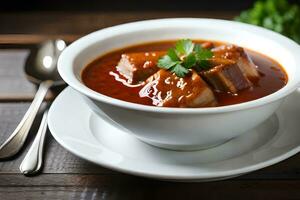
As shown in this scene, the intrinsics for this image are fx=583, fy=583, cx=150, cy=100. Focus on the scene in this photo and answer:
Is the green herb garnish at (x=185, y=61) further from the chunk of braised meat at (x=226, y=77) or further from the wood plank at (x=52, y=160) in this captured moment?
the wood plank at (x=52, y=160)

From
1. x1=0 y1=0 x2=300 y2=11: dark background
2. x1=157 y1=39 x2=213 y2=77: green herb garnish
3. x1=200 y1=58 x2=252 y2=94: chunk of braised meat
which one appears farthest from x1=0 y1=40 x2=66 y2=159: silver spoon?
x1=0 y1=0 x2=300 y2=11: dark background

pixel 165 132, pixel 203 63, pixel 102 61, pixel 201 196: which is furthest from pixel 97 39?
pixel 201 196

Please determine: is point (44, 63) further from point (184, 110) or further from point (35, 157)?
point (184, 110)

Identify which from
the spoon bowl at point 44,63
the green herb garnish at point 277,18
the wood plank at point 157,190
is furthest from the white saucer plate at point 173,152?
the green herb garnish at point 277,18

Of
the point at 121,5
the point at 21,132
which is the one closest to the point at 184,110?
the point at 21,132

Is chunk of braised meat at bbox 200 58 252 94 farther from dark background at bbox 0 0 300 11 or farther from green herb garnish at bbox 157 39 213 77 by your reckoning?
dark background at bbox 0 0 300 11
